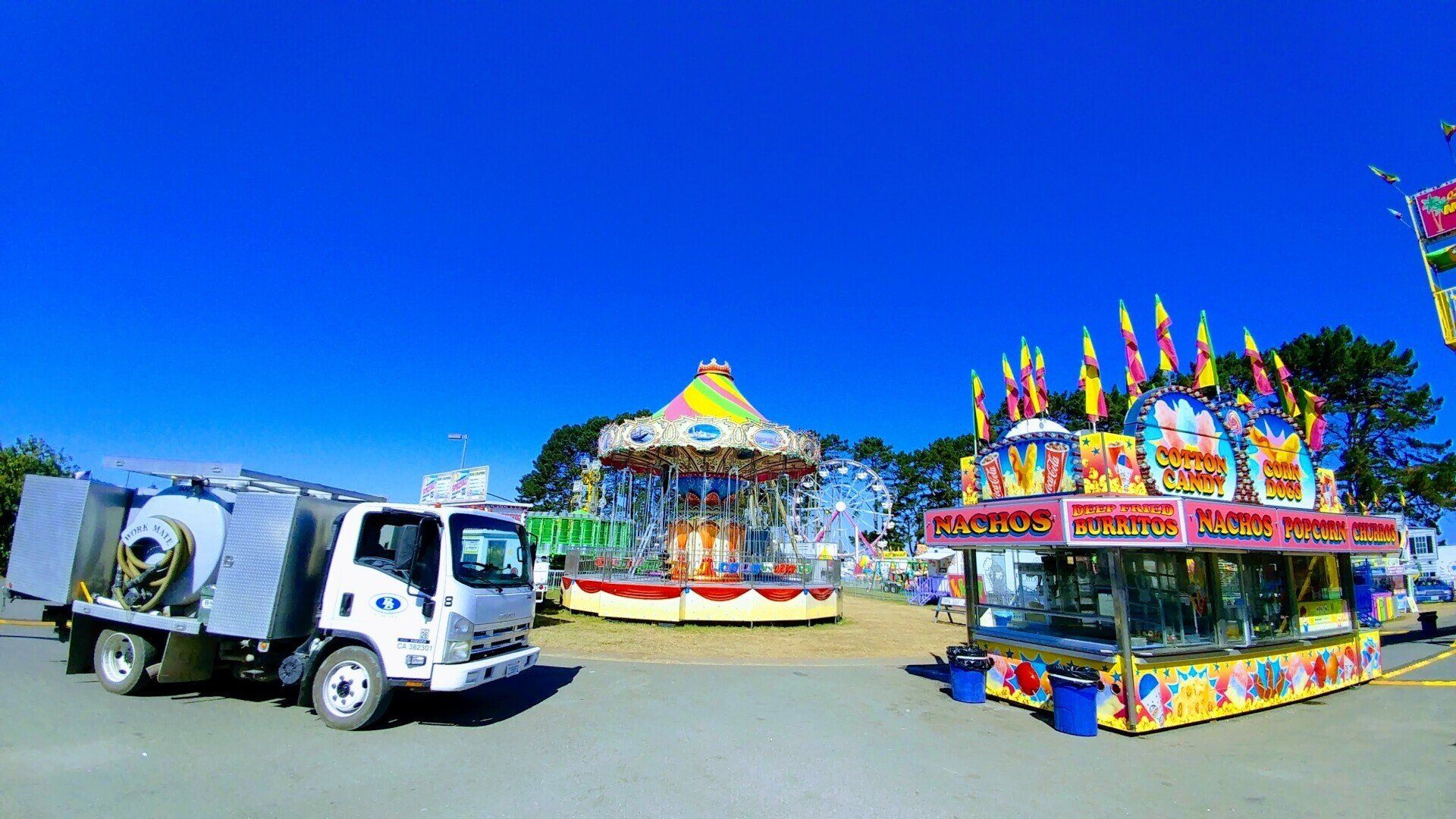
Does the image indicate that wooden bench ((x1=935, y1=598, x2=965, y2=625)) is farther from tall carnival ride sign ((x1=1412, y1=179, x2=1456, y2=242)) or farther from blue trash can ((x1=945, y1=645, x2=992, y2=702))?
tall carnival ride sign ((x1=1412, y1=179, x2=1456, y2=242))

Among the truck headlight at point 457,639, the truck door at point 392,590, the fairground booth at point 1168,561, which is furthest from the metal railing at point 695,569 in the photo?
the truck headlight at point 457,639

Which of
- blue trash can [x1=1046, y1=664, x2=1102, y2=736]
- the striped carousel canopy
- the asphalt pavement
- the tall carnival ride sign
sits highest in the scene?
the tall carnival ride sign

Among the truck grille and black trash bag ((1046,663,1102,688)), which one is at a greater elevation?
the truck grille

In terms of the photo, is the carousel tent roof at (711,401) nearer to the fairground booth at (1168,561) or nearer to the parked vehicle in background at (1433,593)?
the fairground booth at (1168,561)

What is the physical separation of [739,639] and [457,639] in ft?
36.8

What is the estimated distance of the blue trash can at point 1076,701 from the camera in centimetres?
845

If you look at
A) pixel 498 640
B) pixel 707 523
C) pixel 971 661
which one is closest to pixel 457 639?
pixel 498 640

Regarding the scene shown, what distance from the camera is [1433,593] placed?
133ft

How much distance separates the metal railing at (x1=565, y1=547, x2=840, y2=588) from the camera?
74.3 feet

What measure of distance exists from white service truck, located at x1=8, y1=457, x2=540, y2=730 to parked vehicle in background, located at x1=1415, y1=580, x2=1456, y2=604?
5530 centimetres

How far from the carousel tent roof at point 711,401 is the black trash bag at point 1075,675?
15229 millimetres

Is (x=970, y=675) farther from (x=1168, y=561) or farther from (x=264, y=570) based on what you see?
(x=264, y=570)

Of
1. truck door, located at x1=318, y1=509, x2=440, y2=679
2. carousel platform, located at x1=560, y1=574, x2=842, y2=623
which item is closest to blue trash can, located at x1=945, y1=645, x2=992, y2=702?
truck door, located at x1=318, y1=509, x2=440, y2=679

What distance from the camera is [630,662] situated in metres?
13.1
